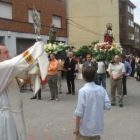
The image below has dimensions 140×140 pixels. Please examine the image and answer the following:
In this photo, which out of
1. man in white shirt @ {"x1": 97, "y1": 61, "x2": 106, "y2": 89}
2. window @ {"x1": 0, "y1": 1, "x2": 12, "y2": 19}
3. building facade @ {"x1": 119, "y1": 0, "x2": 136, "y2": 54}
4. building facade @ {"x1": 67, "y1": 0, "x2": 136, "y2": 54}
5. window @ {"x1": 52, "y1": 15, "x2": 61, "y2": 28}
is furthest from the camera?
building facade @ {"x1": 119, "y1": 0, "x2": 136, "y2": 54}

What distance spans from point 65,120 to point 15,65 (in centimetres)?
525

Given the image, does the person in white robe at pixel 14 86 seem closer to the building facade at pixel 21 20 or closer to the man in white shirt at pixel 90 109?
the man in white shirt at pixel 90 109

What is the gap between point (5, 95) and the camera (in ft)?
11.3

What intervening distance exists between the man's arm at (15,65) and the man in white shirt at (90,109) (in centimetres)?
106

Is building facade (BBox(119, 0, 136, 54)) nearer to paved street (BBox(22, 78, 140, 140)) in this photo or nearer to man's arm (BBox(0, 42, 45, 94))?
paved street (BBox(22, 78, 140, 140))

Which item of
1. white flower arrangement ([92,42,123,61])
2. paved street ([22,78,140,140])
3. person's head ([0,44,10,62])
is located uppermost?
white flower arrangement ([92,42,123,61])

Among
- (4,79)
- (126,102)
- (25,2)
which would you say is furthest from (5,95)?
(25,2)

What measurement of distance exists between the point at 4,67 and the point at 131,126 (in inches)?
199

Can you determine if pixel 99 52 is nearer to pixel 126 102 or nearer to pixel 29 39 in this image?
pixel 126 102

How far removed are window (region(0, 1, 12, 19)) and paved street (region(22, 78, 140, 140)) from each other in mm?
12023

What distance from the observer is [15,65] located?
3.28 m

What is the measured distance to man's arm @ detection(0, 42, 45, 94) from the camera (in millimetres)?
3277

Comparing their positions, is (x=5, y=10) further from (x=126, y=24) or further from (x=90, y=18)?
(x=126, y=24)

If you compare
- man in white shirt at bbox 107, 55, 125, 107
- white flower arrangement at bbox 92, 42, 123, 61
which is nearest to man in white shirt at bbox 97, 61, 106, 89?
white flower arrangement at bbox 92, 42, 123, 61
